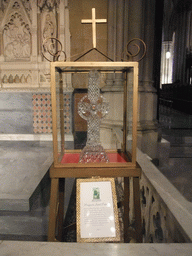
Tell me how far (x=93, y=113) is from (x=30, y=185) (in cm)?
150

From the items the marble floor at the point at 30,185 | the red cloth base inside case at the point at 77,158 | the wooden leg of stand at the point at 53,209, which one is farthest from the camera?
the marble floor at the point at 30,185

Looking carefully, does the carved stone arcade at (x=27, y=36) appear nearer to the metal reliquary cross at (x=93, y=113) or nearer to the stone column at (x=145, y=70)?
the stone column at (x=145, y=70)

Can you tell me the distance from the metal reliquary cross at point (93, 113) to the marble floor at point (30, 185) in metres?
0.73

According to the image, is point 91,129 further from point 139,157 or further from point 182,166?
point 182,166

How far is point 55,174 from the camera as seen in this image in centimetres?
133

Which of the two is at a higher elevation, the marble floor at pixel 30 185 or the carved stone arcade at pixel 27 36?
the carved stone arcade at pixel 27 36

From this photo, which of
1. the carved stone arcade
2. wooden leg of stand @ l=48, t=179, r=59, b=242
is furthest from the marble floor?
the carved stone arcade

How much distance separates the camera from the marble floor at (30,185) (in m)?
1.97

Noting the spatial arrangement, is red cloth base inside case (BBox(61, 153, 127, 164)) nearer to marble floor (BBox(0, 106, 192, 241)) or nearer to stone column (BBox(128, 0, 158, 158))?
marble floor (BBox(0, 106, 192, 241))

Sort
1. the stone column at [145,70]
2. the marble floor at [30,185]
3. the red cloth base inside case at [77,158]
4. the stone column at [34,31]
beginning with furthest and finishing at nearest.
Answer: the stone column at [34,31]
the stone column at [145,70]
the marble floor at [30,185]
the red cloth base inside case at [77,158]

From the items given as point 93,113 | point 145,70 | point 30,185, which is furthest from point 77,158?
point 145,70

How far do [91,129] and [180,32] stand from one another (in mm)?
14514

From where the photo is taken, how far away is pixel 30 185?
255 centimetres

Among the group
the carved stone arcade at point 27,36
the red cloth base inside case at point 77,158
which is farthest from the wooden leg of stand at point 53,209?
the carved stone arcade at point 27,36
